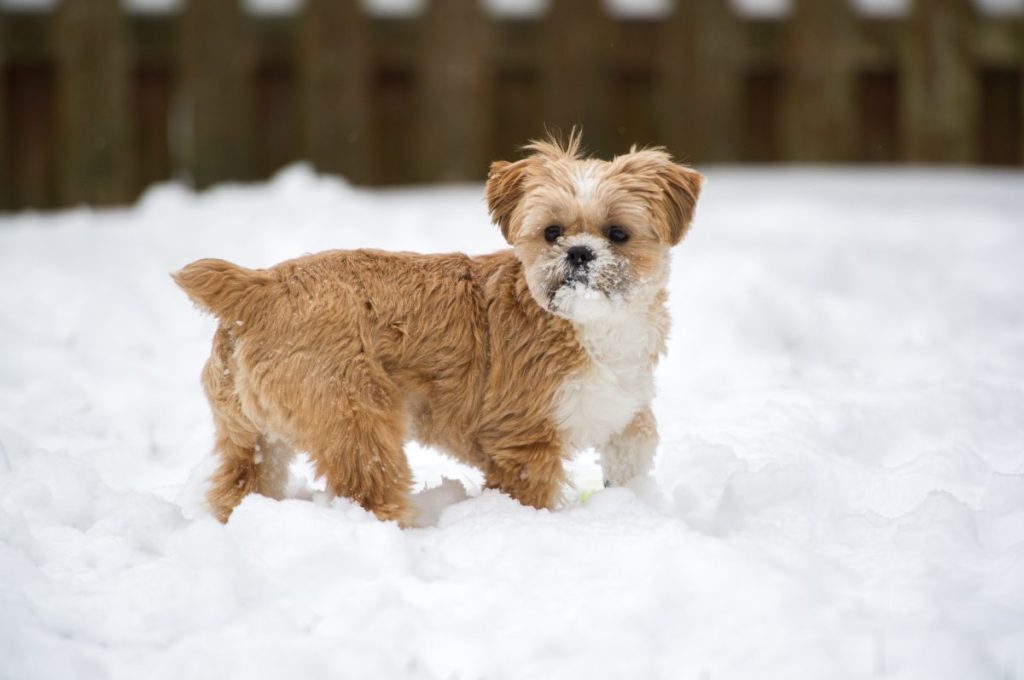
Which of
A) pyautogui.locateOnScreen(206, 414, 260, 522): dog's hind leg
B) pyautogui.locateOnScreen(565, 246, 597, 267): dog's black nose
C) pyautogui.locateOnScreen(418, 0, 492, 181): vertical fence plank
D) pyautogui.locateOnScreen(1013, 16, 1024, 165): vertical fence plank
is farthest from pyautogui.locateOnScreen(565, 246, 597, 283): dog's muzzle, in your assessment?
pyautogui.locateOnScreen(1013, 16, 1024, 165): vertical fence plank

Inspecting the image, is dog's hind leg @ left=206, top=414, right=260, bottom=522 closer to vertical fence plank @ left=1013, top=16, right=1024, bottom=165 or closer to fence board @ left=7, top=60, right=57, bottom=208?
fence board @ left=7, top=60, right=57, bottom=208

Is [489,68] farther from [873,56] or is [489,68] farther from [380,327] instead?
[380,327]

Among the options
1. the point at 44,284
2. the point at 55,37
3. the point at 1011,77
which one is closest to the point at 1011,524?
the point at 44,284

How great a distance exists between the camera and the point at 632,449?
387 centimetres

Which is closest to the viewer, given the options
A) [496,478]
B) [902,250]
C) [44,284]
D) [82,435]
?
[496,478]

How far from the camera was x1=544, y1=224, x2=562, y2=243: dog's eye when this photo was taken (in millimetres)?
3701

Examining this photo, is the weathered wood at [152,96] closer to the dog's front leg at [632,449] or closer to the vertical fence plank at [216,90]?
the vertical fence plank at [216,90]

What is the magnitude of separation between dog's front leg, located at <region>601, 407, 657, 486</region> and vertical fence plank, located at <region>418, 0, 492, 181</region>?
15.5 feet

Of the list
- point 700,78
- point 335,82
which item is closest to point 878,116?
point 700,78

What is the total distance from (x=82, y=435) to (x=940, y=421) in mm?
3360

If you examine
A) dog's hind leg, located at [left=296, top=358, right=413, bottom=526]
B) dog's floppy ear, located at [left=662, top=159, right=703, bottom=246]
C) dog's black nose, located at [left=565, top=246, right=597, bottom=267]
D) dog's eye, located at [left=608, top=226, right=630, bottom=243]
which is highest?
dog's floppy ear, located at [left=662, top=159, right=703, bottom=246]

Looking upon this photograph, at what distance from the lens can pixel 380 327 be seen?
3.60 meters

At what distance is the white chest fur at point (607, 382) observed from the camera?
12.1 feet

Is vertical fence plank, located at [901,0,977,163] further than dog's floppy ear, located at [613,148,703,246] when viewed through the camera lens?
Yes
